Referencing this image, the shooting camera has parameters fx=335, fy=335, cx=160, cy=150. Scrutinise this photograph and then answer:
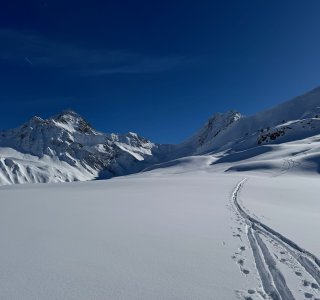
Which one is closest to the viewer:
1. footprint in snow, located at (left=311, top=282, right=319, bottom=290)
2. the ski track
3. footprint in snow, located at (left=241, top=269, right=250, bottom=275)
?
the ski track

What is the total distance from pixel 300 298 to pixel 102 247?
4915 mm

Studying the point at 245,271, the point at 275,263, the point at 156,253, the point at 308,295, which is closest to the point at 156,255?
the point at 156,253

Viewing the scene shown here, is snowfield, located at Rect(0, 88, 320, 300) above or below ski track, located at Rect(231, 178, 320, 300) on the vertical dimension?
above

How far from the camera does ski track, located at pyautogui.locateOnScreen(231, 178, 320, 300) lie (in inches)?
257

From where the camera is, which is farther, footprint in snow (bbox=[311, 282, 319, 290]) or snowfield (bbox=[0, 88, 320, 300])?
footprint in snow (bbox=[311, 282, 319, 290])

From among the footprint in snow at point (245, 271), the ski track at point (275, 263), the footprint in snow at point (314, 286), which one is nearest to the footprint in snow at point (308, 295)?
the ski track at point (275, 263)

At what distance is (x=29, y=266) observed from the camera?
730 centimetres

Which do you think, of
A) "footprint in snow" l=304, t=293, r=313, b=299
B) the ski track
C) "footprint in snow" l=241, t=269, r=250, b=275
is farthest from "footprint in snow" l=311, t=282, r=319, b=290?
"footprint in snow" l=241, t=269, r=250, b=275

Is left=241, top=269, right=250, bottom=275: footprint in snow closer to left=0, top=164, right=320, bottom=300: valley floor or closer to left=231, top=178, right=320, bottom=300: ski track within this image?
left=0, top=164, right=320, bottom=300: valley floor

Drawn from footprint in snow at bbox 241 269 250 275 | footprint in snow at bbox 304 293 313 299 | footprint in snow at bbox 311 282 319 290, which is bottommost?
footprint in snow at bbox 311 282 319 290

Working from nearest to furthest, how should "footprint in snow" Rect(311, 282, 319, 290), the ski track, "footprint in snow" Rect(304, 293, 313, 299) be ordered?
"footprint in snow" Rect(304, 293, 313, 299) → the ski track → "footprint in snow" Rect(311, 282, 319, 290)

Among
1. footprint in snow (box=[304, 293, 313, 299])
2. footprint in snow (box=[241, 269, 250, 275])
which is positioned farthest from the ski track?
footprint in snow (box=[241, 269, 250, 275])

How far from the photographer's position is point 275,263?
8094mm

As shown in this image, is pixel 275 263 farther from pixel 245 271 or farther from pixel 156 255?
pixel 156 255
